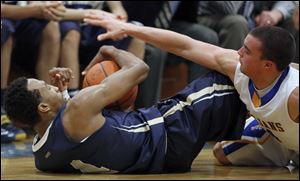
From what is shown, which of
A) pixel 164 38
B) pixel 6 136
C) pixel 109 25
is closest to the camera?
pixel 164 38

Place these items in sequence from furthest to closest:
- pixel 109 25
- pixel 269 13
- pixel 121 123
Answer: pixel 269 13
pixel 109 25
pixel 121 123

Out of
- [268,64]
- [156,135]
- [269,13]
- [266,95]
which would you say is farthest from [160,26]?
[268,64]

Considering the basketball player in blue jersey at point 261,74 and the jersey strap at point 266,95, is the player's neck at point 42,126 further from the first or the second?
the jersey strap at point 266,95

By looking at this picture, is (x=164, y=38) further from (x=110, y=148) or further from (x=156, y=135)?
(x=110, y=148)

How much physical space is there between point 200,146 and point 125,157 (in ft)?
1.28

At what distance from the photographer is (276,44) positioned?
254 cm

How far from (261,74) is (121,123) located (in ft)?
2.14

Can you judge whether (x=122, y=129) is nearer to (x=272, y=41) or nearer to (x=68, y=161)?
(x=68, y=161)

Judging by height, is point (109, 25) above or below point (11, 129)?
above

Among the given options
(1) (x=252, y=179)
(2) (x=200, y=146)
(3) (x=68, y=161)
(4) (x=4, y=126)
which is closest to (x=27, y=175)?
(3) (x=68, y=161)

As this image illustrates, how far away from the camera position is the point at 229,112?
3035 millimetres

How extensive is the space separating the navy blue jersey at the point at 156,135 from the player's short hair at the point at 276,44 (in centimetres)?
49

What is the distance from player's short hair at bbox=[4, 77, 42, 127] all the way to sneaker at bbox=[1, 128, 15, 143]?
1714 mm

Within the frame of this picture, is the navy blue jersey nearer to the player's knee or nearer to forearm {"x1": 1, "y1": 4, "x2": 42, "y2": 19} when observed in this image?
the player's knee
